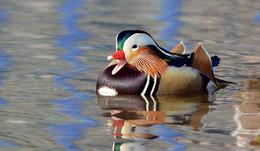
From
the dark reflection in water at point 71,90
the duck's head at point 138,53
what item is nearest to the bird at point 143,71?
the duck's head at point 138,53

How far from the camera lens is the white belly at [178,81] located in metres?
8.52

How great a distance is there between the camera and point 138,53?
28.2ft

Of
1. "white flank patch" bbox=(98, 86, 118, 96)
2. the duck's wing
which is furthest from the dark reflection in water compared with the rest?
the duck's wing

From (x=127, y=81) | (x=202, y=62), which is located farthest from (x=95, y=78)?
(x=202, y=62)

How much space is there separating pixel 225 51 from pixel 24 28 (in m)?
4.17

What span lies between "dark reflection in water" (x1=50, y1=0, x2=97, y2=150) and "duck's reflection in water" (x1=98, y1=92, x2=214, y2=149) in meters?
0.30

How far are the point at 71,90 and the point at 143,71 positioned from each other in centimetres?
96

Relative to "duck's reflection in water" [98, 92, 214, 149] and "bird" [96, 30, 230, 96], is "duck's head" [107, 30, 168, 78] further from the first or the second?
"duck's reflection in water" [98, 92, 214, 149]

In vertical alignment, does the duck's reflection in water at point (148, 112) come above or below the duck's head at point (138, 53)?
below

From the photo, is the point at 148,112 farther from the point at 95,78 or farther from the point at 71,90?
the point at 95,78

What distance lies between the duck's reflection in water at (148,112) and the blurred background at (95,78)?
0.01m

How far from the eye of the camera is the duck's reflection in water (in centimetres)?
689

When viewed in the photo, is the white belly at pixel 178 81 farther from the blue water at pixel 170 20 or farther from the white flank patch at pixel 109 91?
the blue water at pixel 170 20

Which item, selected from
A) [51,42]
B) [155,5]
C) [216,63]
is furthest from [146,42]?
[155,5]
